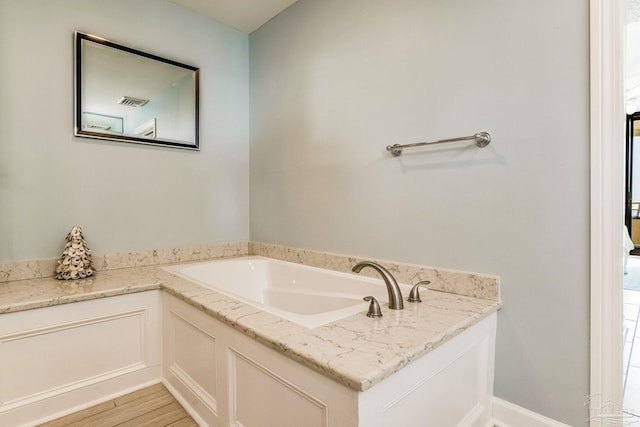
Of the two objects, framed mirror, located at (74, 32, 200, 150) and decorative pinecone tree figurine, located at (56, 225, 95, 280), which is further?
framed mirror, located at (74, 32, 200, 150)

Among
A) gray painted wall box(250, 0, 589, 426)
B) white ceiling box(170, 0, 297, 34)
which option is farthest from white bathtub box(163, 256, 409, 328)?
white ceiling box(170, 0, 297, 34)

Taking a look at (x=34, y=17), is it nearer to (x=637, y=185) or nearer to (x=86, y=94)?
(x=86, y=94)

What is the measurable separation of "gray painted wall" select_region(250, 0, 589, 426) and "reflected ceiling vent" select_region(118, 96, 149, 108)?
112 centimetres

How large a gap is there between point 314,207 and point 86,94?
1.61m

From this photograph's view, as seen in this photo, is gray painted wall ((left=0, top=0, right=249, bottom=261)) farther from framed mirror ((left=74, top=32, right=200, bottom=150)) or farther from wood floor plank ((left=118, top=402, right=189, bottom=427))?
wood floor plank ((left=118, top=402, right=189, bottom=427))

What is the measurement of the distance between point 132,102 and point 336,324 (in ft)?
6.74

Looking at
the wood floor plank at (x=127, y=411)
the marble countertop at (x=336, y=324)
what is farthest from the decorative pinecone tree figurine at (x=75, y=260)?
the wood floor plank at (x=127, y=411)

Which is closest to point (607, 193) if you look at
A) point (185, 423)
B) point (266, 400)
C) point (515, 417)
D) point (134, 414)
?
point (515, 417)

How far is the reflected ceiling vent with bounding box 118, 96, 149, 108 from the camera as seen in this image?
219 cm

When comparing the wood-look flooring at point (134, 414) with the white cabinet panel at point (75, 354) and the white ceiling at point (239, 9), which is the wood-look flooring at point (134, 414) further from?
the white ceiling at point (239, 9)

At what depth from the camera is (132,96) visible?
2.23 metres

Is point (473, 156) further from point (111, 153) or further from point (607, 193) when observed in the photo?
point (111, 153)

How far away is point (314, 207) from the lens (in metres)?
2.27

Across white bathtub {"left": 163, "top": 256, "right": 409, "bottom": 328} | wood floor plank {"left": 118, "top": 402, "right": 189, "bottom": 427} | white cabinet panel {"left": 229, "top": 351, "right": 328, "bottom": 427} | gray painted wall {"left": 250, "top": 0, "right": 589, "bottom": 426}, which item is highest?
gray painted wall {"left": 250, "top": 0, "right": 589, "bottom": 426}
